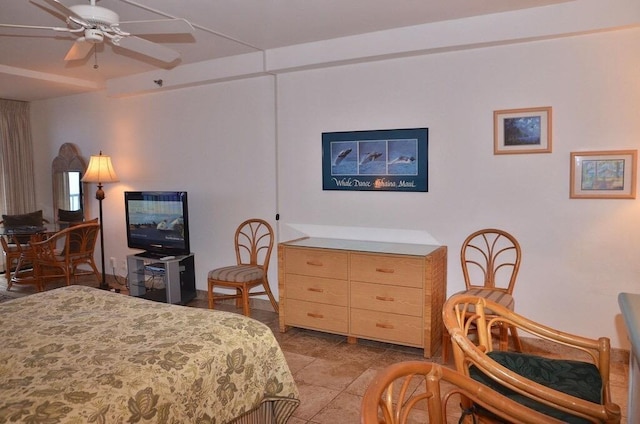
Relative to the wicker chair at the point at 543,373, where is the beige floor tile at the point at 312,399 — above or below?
below

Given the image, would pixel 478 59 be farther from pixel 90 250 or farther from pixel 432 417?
pixel 90 250

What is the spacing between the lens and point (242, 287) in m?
4.14

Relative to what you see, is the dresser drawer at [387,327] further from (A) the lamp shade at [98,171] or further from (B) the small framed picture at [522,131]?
(A) the lamp shade at [98,171]

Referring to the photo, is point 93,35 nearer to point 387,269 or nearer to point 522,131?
point 387,269

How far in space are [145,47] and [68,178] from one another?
4139 mm

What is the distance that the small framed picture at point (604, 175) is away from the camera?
317cm

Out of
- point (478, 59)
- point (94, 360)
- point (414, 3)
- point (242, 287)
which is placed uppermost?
point (414, 3)

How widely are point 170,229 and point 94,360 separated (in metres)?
3.35

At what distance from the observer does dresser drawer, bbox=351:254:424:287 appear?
11.3 feet

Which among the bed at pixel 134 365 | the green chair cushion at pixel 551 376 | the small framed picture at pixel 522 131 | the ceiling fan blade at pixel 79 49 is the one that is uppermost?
the ceiling fan blade at pixel 79 49

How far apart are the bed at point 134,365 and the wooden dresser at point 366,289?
147 centimetres

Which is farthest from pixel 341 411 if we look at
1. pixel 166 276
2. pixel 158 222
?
pixel 158 222

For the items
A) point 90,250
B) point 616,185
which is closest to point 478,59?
point 616,185

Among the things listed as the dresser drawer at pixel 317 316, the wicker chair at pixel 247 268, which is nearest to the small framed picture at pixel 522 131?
the dresser drawer at pixel 317 316
